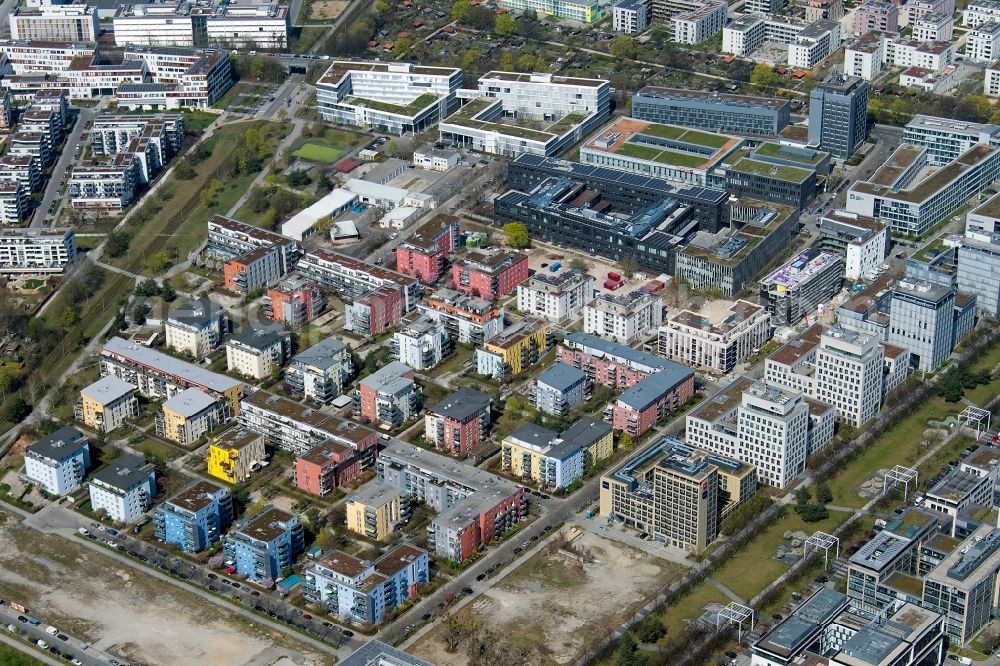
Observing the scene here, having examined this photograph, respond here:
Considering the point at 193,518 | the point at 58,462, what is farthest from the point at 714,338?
the point at 58,462

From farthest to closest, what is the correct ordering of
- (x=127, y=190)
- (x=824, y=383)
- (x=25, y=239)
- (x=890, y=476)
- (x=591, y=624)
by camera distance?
(x=127, y=190)
(x=25, y=239)
(x=824, y=383)
(x=890, y=476)
(x=591, y=624)

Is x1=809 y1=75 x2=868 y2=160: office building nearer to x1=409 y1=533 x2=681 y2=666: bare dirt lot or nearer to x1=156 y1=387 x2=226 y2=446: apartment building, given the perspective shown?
x1=409 y1=533 x2=681 y2=666: bare dirt lot

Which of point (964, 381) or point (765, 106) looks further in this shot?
point (765, 106)

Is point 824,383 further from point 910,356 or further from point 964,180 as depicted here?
point 964,180

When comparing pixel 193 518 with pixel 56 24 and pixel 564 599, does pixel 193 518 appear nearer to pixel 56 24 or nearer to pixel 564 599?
pixel 564 599

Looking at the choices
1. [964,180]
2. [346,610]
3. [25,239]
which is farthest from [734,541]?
[25,239]

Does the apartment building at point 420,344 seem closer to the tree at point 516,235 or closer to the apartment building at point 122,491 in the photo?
the tree at point 516,235
